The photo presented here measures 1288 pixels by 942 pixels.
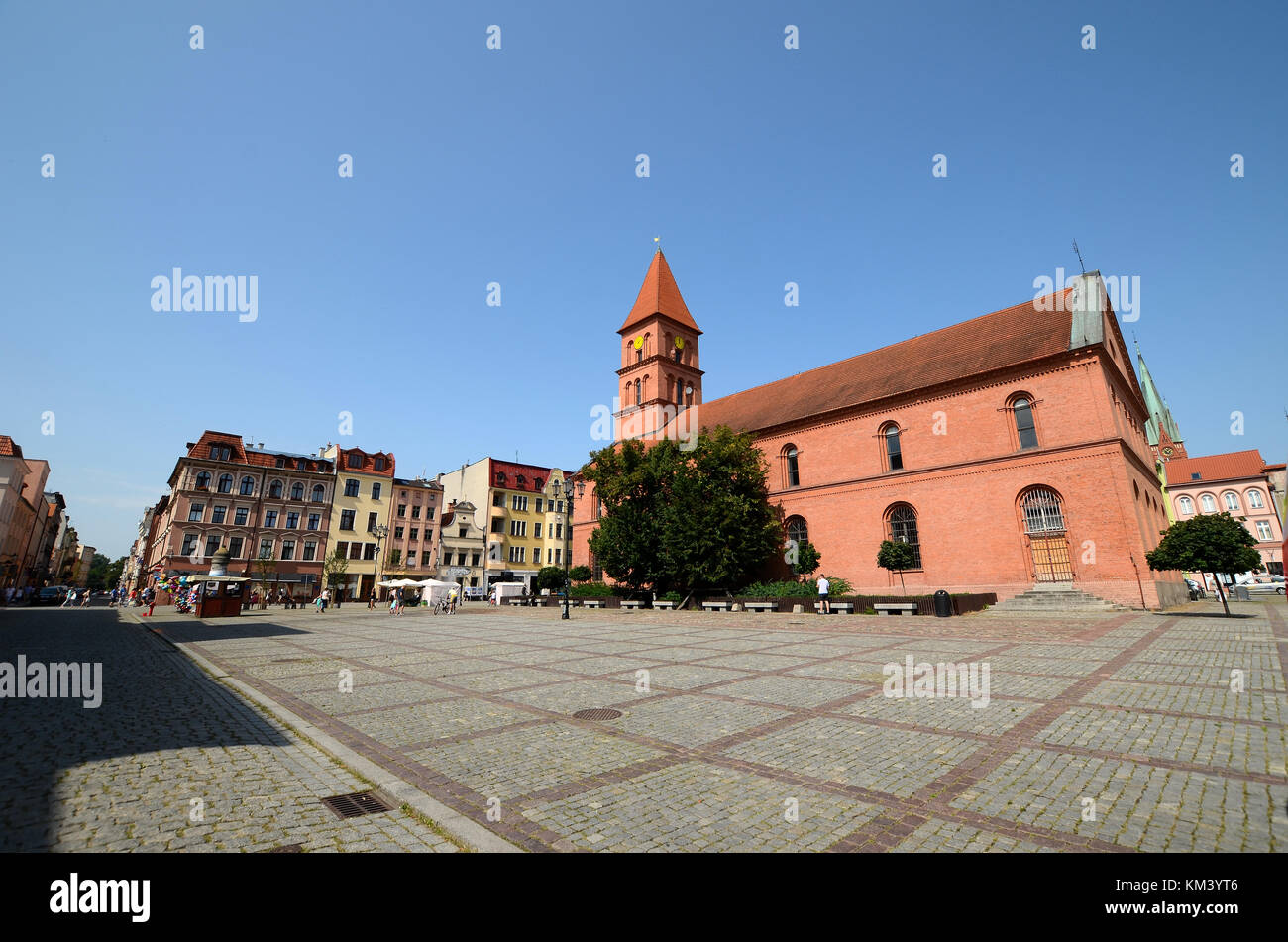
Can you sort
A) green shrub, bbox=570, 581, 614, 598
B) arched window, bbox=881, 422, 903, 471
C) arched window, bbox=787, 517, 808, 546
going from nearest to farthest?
1. arched window, bbox=881, 422, 903, 471
2. arched window, bbox=787, 517, 808, 546
3. green shrub, bbox=570, 581, 614, 598

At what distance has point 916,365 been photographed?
30.5 metres

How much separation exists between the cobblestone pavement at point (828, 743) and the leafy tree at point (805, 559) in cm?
1790

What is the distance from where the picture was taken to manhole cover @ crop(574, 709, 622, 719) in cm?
658

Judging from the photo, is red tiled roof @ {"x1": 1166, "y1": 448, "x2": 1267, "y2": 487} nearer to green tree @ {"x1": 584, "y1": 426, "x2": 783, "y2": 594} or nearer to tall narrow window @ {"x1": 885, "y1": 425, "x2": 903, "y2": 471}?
tall narrow window @ {"x1": 885, "y1": 425, "x2": 903, "y2": 471}

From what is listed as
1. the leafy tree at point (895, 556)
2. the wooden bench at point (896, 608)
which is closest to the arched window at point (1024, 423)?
the leafy tree at point (895, 556)

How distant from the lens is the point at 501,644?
46.8 ft

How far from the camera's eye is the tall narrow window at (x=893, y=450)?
95.0 ft

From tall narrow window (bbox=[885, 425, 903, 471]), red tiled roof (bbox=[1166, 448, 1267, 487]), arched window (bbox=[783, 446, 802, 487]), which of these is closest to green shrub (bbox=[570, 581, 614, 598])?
arched window (bbox=[783, 446, 802, 487])

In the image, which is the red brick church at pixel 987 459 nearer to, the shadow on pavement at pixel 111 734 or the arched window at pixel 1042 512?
the arched window at pixel 1042 512

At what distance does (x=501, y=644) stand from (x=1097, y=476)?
80.6 ft

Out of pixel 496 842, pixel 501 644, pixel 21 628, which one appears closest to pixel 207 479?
pixel 21 628

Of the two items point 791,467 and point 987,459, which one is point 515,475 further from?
point 987,459

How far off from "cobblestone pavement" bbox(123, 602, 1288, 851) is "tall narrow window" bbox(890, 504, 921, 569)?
1506 centimetres
